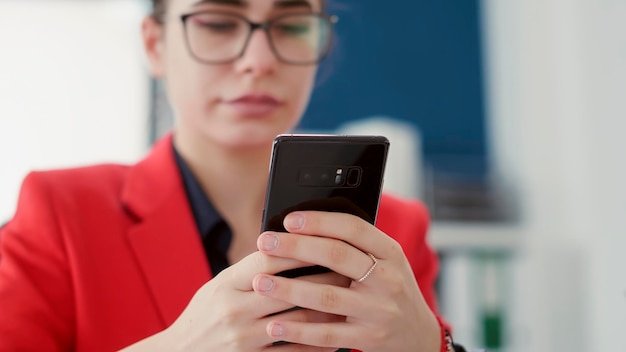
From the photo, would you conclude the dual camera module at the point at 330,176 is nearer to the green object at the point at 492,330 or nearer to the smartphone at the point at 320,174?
the smartphone at the point at 320,174

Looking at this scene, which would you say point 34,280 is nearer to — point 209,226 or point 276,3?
point 209,226

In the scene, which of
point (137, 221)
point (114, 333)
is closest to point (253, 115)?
point (137, 221)

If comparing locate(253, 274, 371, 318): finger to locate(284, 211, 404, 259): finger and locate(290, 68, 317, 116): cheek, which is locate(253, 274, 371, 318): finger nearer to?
locate(284, 211, 404, 259): finger

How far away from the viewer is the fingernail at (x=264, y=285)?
50 cm

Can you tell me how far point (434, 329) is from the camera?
1.92ft

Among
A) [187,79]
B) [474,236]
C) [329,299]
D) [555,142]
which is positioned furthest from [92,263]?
[555,142]

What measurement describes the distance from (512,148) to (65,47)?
145cm

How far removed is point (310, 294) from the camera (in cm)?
50

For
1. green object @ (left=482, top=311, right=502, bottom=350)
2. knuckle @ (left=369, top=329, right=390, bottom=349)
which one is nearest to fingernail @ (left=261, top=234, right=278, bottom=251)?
knuckle @ (left=369, top=329, right=390, bottom=349)

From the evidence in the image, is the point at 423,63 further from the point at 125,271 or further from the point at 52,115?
the point at 125,271

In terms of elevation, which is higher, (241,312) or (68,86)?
(68,86)

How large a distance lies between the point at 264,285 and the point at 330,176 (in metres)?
0.10

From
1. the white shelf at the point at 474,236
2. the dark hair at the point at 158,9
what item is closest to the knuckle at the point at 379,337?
the dark hair at the point at 158,9

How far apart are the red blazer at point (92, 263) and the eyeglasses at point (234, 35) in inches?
7.0
